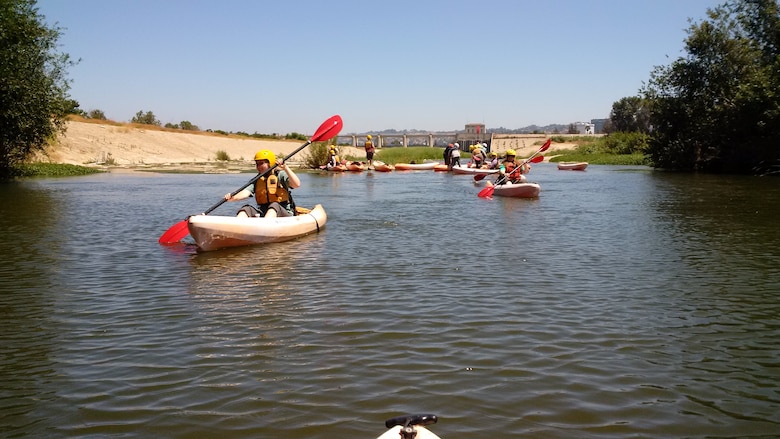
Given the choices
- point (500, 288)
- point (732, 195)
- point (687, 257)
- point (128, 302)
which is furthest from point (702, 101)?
point (128, 302)

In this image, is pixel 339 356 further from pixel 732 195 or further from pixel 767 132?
pixel 767 132

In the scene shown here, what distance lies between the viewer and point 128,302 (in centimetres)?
690

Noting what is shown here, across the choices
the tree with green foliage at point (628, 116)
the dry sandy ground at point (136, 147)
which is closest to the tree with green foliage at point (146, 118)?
the dry sandy ground at point (136, 147)

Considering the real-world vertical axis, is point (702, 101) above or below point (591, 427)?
above

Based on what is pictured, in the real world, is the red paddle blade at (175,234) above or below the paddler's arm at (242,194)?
below

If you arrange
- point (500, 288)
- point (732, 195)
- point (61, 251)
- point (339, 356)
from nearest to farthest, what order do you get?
point (339, 356), point (500, 288), point (61, 251), point (732, 195)

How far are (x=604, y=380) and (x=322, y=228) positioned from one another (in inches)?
331

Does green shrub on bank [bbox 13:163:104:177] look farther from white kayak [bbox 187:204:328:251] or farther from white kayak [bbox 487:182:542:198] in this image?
white kayak [bbox 187:204:328:251]

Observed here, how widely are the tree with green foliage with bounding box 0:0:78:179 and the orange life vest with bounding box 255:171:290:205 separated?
16.6m

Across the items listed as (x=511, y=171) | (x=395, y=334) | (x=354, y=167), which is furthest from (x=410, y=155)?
(x=395, y=334)

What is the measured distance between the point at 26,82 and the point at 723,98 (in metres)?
30.5

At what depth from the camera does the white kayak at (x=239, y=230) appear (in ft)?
31.9

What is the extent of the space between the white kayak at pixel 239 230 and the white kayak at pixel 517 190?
8.50m

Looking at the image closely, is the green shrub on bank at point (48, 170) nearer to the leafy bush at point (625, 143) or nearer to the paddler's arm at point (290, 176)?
the paddler's arm at point (290, 176)
